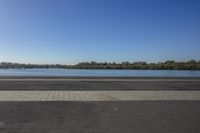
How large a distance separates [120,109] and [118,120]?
2.23 m

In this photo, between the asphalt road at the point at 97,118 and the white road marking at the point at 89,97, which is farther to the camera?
the white road marking at the point at 89,97

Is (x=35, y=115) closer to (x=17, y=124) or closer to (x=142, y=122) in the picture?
(x=17, y=124)

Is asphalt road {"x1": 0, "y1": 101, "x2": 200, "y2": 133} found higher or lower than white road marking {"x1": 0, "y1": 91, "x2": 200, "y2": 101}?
lower

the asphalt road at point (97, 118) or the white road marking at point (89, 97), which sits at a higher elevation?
the white road marking at point (89, 97)

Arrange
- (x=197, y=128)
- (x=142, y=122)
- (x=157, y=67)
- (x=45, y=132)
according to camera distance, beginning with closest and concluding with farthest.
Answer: (x=45, y=132)
(x=197, y=128)
(x=142, y=122)
(x=157, y=67)

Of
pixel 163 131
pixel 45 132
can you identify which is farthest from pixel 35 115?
pixel 163 131

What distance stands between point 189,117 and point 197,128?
1.68 m

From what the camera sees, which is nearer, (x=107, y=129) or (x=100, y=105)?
(x=107, y=129)

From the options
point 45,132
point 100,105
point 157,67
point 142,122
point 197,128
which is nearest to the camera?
point 45,132

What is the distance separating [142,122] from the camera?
29.5 feet

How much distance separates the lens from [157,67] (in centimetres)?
15000

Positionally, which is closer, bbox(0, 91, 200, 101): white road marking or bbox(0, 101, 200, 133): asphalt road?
bbox(0, 101, 200, 133): asphalt road

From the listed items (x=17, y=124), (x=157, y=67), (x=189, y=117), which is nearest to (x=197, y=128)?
(x=189, y=117)

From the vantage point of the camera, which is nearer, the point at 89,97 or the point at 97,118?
the point at 97,118
